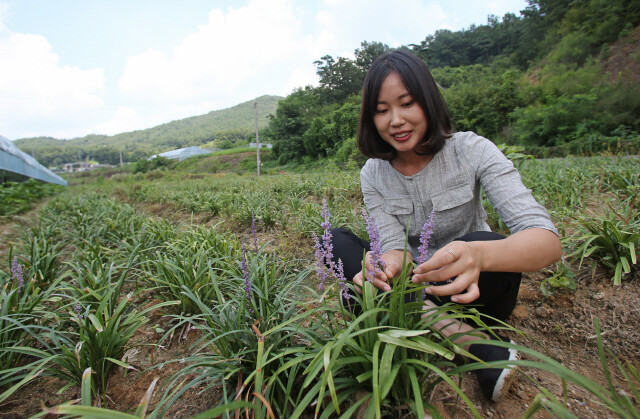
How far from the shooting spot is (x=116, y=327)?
153 centimetres

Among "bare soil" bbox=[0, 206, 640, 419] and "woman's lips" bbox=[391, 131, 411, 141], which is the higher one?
"woman's lips" bbox=[391, 131, 411, 141]

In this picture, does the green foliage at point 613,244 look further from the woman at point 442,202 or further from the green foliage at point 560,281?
the woman at point 442,202

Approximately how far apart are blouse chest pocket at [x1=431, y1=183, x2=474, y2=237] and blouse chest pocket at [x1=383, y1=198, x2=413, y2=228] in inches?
5.2

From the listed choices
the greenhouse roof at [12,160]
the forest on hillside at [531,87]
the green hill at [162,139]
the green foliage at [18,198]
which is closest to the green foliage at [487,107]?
the forest on hillside at [531,87]

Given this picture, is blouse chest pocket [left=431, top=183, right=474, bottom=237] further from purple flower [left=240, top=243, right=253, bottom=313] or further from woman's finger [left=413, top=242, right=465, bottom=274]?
purple flower [left=240, top=243, right=253, bottom=313]

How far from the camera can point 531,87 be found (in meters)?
22.7

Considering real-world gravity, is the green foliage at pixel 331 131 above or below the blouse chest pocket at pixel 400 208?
above

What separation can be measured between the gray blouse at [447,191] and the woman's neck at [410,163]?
1.5 inches

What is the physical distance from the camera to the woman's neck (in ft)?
5.46

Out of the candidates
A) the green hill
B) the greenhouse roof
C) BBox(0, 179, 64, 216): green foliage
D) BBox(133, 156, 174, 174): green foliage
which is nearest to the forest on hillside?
BBox(0, 179, 64, 216): green foliage

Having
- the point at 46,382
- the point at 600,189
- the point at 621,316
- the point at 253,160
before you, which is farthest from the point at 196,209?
the point at 253,160

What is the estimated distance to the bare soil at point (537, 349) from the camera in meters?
1.20

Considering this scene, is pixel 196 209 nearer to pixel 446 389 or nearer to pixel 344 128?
pixel 446 389

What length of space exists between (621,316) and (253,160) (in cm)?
3989
